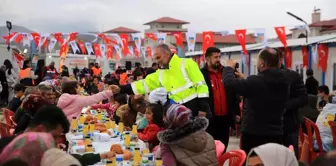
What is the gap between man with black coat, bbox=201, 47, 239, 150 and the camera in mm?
5328

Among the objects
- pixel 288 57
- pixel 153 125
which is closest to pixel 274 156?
pixel 153 125

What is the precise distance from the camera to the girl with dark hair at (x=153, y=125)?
5.10 m

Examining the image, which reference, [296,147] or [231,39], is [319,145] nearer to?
[296,147]

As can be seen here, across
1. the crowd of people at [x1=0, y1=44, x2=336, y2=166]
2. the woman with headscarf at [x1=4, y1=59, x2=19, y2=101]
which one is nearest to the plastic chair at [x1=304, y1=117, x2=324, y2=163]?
the crowd of people at [x1=0, y1=44, x2=336, y2=166]

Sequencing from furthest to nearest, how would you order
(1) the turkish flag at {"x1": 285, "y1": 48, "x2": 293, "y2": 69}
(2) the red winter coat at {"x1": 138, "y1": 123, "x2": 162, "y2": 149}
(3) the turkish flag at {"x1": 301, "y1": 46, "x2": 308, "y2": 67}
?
1. (1) the turkish flag at {"x1": 285, "y1": 48, "x2": 293, "y2": 69}
2. (3) the turkish flag at {"x1": 301, "y1": 46, "x2": 308, "y2": 67}
3. (2) the red winter coat at {"x1": 138, "y1": 123, "x2": 162, "y2": 149}

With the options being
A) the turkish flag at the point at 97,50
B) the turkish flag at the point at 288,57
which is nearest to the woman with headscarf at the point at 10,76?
the turkish flag at the point at 288,57

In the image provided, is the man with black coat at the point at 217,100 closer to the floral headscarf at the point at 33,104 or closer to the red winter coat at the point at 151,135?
the red winter coat at the point at 151,135

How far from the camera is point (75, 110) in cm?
601

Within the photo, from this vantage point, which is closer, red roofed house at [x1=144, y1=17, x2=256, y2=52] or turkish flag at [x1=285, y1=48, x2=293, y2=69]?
turkish flag at [x1=285, y1=48, x2=293, y2=69]

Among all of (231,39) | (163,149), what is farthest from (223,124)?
(231,39)

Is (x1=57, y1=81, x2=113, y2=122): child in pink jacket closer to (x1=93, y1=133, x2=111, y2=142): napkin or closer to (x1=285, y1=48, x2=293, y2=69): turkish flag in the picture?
(x1=93, y1=133, x2=111, y2=142): napkin

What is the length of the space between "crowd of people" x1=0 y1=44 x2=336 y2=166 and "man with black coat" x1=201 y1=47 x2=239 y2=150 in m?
0.01

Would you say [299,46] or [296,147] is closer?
[296,147]

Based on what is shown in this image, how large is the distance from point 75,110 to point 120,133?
0.93 meters
